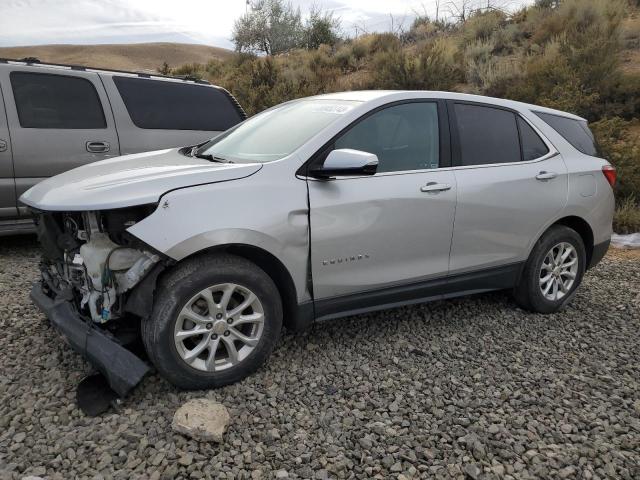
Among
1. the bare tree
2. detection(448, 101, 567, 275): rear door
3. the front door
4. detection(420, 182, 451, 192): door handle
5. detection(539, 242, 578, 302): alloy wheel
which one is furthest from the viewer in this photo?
the bare tree

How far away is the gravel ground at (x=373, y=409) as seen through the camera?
255 centimetres

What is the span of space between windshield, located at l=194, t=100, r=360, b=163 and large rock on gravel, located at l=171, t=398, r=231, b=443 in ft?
5.03

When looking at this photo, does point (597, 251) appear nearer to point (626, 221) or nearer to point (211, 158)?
point (211, 158)

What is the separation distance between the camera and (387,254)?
3.54 meters

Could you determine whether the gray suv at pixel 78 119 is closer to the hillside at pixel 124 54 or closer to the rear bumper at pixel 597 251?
the rear bumper at pixel 597 251

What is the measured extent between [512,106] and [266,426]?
3.22 meters

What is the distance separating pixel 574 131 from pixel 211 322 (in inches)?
143

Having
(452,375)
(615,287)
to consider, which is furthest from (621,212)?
(452,375)

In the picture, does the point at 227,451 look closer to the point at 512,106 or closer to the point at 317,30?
the point at 512,106

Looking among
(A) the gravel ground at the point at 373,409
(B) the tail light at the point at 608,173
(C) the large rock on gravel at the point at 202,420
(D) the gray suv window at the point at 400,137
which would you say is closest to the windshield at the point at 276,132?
(D) the gray suv window at the point at 400,137

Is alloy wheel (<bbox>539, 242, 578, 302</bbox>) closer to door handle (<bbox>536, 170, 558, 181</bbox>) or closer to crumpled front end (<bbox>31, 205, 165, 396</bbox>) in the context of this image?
door handle (<bbox>536, 170, 558, 181</bbox>)

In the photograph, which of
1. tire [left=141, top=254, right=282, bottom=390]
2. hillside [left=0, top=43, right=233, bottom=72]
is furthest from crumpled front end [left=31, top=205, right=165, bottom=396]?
hillside [left=0, top=43, right=233, bottom=72]

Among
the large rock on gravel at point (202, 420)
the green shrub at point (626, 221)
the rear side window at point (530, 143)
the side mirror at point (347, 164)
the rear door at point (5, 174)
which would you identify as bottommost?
the green shrub at point (626, 221)

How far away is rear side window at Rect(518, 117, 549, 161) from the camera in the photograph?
430cm
